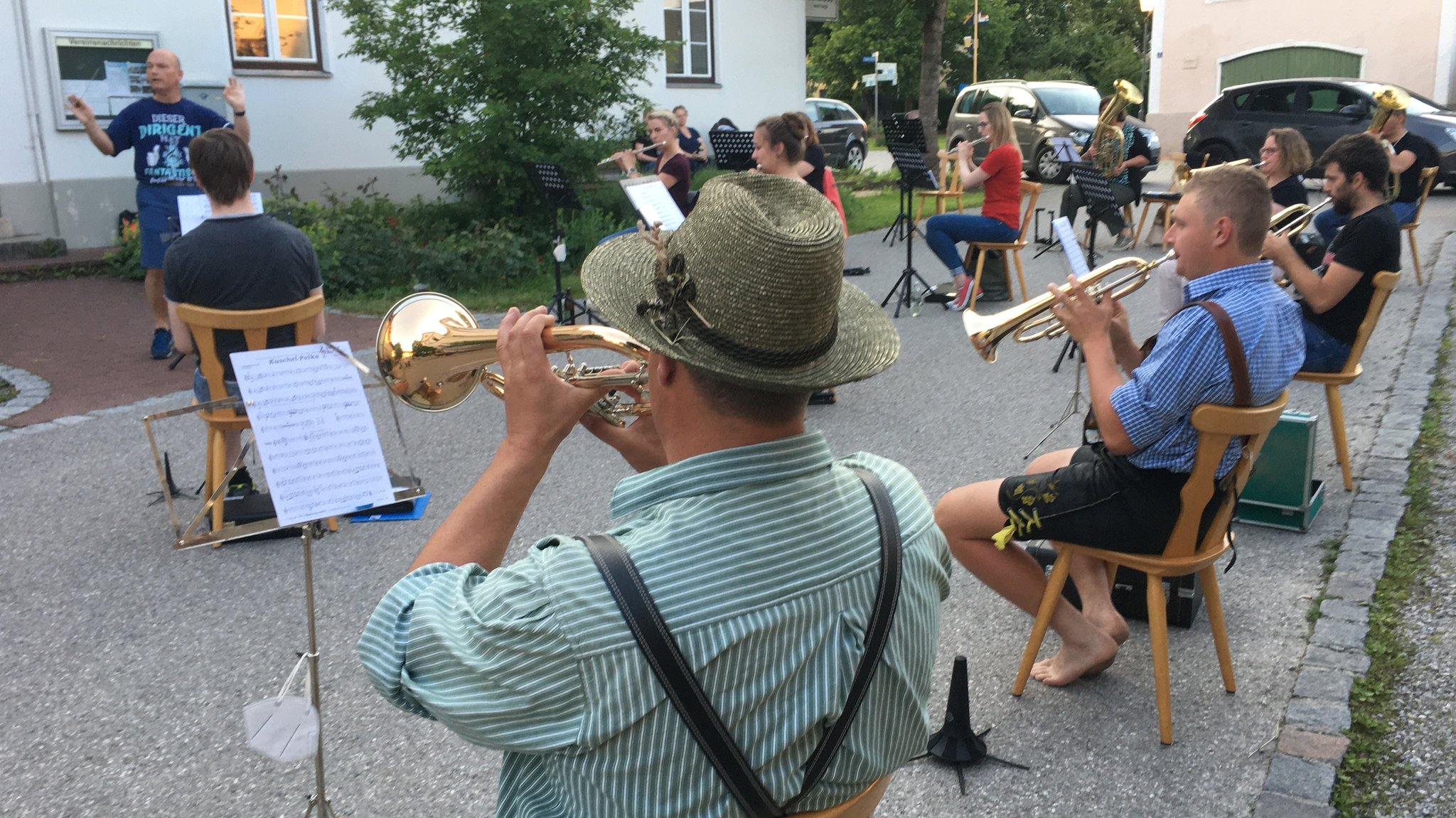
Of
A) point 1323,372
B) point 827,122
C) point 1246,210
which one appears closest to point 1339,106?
point 827,122

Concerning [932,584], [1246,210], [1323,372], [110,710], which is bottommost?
[110,710]

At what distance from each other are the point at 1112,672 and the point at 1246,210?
1.43m

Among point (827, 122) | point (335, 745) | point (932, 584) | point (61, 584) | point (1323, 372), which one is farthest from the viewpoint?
point (827, 122)

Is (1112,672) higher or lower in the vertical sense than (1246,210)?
lower

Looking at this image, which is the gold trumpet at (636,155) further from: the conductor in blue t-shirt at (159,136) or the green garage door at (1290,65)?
the green garage door at (1290,65)

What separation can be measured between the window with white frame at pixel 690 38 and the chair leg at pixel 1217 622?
14715 millimetres

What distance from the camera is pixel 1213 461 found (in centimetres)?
303

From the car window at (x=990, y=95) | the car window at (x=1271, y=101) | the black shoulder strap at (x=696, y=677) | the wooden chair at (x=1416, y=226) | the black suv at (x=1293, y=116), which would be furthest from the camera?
the car window at (x=990, y=95)

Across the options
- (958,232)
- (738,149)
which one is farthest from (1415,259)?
(738,149)

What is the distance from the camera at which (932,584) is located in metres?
1.64

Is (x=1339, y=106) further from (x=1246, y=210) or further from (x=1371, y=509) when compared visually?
(x=1246, y=210)

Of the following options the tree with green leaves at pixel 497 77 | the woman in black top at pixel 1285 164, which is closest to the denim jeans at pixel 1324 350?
the woman in black top at pixel 1285 164

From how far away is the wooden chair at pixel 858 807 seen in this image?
1.54 metres

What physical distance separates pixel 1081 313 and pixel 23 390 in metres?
6.55
